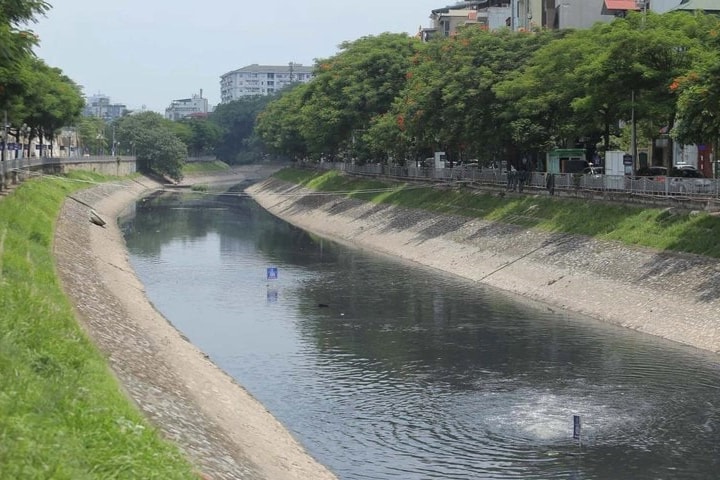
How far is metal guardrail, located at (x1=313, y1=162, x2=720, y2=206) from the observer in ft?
168

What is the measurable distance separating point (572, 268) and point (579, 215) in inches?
326

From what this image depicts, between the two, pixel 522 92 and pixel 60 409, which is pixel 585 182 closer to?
pixel 522 92

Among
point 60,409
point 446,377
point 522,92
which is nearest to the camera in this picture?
point 60,409

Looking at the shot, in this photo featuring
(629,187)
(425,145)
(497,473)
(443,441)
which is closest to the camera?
(497,473)

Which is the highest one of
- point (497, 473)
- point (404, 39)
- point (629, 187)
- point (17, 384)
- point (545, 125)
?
point (404, 39)

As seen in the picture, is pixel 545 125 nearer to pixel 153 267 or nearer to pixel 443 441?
pixel 153 267

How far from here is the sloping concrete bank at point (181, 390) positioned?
888 inches

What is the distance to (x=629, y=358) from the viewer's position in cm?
3688

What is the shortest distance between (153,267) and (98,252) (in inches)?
156

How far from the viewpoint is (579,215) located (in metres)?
60.1

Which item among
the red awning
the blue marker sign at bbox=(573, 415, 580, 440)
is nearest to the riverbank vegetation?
the red awning

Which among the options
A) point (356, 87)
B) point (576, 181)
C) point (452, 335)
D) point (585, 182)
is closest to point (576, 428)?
point (452, 335)

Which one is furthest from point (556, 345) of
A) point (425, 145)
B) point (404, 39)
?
point (404, 39)

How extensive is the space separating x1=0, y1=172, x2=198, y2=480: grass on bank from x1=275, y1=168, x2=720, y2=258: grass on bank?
29.3 m
